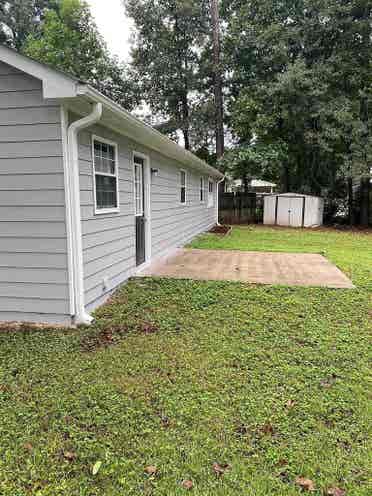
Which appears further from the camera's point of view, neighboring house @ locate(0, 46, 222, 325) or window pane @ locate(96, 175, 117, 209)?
window pane @ locate(96, 175, 117, 209)

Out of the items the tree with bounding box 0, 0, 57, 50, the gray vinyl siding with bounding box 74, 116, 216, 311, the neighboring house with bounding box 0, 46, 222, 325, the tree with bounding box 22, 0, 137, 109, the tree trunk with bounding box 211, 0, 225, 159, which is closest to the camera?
the neighboring house with bounding box 0, 46, 222, 325

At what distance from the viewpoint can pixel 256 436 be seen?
7.27ft

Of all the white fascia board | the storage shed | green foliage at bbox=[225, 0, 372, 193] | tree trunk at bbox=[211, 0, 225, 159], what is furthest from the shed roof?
tree trunk at bbox=[211, 0, 225, 159]

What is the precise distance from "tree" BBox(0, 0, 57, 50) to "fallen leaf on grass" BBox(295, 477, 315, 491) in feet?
88.2

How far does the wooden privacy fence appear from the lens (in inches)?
675

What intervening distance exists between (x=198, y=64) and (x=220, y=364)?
20.9 meters

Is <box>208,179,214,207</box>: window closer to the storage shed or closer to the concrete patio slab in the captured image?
the storage shed

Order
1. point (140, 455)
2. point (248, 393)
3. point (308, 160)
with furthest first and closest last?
1. point (308, 160)
2. point (248, 393)
3. point (140, 455)

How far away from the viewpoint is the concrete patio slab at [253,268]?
5.64 metres

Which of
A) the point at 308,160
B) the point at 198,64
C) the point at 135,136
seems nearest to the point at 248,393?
the point at 135,136

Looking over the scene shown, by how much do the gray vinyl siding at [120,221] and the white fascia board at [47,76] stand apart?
24.2 inches

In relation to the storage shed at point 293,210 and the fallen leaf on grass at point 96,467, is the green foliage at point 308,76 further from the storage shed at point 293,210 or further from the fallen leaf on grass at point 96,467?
the fallen leaf on grass at point 96,467

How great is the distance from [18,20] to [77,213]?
82.8 feet

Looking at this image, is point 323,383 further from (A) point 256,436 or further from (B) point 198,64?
(B) point 198,64
